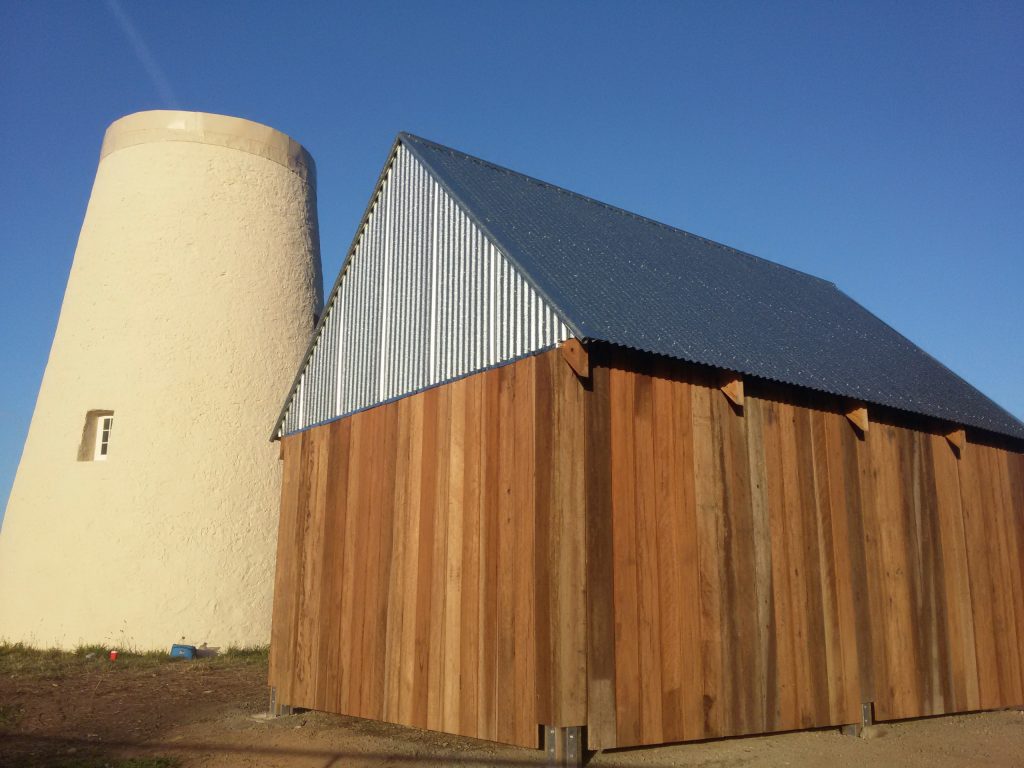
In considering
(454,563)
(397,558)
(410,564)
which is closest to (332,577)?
(397,558)

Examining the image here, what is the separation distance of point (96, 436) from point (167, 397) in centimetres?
182

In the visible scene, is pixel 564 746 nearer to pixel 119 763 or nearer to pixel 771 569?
pixel 771 569

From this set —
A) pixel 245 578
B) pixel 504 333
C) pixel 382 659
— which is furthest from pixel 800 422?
pixel 245 578

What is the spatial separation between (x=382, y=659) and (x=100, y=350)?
1161 centimetres


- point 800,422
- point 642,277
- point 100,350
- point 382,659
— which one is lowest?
point 382,659

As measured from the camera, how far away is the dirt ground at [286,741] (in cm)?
870

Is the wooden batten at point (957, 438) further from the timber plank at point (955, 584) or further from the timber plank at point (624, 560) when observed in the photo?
the timber plank at point (624, 560)

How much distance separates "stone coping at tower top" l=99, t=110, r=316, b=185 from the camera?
19844mm

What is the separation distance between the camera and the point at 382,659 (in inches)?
395

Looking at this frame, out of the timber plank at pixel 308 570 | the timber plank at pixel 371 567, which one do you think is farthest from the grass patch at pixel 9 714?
the timber plank at pixel 371 567

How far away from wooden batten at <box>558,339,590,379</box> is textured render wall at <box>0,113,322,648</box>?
38.8 ft

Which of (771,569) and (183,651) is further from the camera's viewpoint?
(183,651)

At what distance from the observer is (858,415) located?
10.8 metres

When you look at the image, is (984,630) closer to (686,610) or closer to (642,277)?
(686,610)
